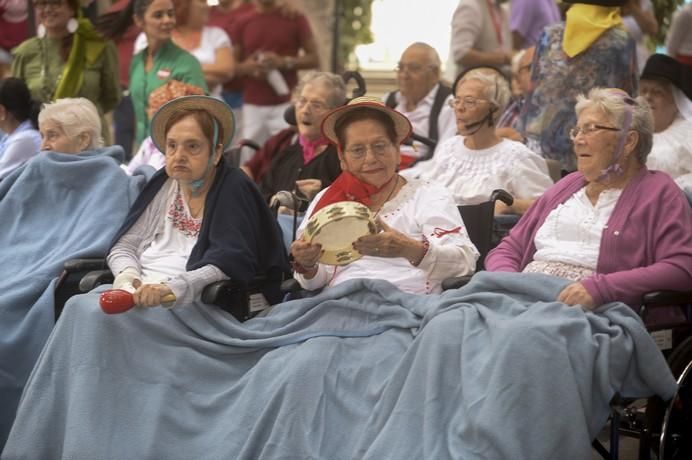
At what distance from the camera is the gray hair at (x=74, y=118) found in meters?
5.91

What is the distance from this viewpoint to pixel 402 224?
189 inches

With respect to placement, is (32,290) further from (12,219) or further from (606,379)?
(606,379)

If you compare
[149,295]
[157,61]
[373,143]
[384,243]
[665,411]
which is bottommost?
[665,411]

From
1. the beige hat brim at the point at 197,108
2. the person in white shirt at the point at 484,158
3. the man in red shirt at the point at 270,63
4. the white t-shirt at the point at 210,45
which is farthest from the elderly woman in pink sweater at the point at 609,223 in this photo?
the white t-shirt at the point at 210,45

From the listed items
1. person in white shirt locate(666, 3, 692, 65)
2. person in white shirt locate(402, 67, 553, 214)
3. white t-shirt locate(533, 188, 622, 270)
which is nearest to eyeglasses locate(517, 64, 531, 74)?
person in white shirt locate(666, 3, 692, 65)

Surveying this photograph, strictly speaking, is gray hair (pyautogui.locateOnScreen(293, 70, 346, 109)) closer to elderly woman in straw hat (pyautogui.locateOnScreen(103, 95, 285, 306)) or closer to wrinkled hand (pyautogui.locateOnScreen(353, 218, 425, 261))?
elderly woman in straw hat (pyautogui.locateOnScreen(103, 95, 285, 306))

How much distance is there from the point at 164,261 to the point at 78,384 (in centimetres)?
71

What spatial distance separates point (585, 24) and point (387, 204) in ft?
6.49

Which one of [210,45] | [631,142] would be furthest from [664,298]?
[210,45]

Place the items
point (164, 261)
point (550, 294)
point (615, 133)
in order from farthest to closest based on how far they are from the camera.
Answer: point (164, 261)
point (615, 133)
point (550, 294)

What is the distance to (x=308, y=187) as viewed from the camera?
232 inches

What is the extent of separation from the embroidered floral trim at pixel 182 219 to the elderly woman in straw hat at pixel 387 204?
0.48m

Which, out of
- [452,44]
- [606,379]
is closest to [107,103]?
[452,44]

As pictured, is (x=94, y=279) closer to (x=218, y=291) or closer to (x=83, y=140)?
(x=218, y=291)
